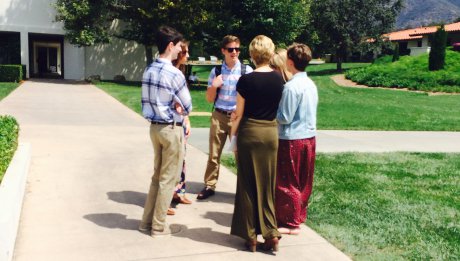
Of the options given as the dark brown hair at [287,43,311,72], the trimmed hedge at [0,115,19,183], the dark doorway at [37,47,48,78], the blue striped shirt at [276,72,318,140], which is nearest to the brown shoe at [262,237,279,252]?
the blue striped shirt at [276,72,318,140]

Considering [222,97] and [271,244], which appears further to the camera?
[222,97]

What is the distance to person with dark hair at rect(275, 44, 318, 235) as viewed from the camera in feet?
14.7

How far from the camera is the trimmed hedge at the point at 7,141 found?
5.13m

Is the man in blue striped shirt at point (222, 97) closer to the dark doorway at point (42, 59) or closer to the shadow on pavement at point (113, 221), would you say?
the shadow on pavement at point (113, 221)

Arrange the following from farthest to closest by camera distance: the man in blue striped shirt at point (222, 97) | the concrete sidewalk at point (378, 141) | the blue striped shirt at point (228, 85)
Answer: the concrete sidewalk at point (378, 141)
the blue striped shirt at point (228, 85)
the man in blue striped shirt at point (222, 97)

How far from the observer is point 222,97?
564 centimetres

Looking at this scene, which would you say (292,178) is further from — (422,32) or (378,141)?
(422,32)

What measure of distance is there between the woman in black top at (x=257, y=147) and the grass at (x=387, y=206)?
0.86 m

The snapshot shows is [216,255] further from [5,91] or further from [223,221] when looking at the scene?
[5,91]

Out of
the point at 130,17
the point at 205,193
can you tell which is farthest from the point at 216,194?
the point at 130,17

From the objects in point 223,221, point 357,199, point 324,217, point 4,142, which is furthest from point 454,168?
point 4,142

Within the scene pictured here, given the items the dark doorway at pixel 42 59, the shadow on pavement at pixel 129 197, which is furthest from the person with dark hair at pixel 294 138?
the dark doorway at pixel 42 59

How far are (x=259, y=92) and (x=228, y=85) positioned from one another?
57.7 inches

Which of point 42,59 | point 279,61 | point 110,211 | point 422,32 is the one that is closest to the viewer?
point 279,61
